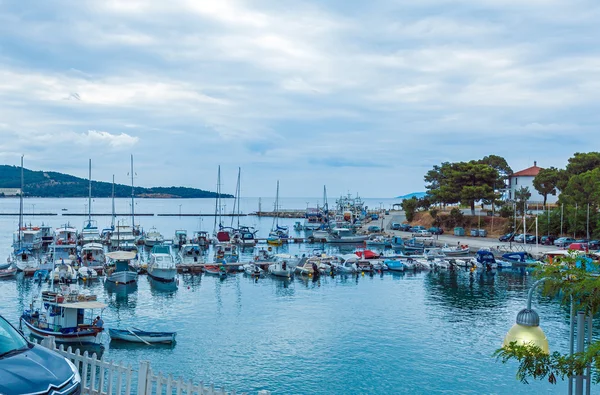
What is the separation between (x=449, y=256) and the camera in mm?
69375

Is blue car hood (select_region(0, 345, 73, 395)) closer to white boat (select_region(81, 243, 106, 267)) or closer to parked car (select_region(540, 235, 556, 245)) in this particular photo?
white boat (select_region(81, 243, 106, 267))

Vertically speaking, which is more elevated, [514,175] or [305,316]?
[514,175]

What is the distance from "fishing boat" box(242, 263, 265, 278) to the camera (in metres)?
57.2

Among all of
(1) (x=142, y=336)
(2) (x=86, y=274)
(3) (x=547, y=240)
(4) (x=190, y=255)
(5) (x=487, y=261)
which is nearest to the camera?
(1) (x=142, y=336)

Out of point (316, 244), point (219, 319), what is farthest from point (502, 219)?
point (219, 319)

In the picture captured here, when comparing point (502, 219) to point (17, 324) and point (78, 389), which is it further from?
point (78, 389)

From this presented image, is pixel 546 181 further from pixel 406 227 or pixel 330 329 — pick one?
pixel 330 329

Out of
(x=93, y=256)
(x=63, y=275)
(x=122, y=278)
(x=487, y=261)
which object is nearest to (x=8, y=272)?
(x=93, y=256)

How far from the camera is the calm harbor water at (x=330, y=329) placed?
25438 mm

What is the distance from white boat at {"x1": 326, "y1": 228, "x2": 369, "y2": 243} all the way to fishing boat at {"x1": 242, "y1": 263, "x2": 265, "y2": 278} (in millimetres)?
39271

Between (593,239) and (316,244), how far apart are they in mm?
44289

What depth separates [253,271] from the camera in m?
57.9

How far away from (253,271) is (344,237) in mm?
42720

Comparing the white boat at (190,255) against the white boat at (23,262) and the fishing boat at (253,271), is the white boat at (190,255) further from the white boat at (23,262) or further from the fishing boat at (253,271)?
the white boat at (23,262)
